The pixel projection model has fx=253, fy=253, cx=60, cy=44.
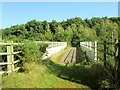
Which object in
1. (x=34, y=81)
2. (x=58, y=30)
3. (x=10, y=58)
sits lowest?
(x=34, y=81)

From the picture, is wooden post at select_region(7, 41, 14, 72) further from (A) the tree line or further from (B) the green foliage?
(A) the tree line

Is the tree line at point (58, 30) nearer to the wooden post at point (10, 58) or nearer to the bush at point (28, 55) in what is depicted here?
the bush at point (28, 55)

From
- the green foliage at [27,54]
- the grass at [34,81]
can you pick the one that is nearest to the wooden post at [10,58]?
the grass at [34,81]

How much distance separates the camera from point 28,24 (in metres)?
82.3

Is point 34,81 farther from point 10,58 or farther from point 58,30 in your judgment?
point 58,30

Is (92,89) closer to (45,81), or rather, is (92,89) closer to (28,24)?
(45,81)

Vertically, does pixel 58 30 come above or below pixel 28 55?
above

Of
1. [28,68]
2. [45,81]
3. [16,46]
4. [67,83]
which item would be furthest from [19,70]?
[67,83]

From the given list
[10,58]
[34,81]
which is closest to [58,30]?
[10,58]

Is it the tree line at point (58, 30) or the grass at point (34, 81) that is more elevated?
the tree line at point (58, 30)

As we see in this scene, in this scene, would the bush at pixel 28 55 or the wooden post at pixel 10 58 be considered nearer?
the wooden post at pixel 10 58

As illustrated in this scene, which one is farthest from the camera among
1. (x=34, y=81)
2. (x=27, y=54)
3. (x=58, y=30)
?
(x=58, y=30)

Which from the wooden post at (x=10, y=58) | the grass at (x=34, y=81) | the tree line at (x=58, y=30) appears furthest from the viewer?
the tree line at (x=58, y=30)

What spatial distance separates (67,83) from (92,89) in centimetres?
112
